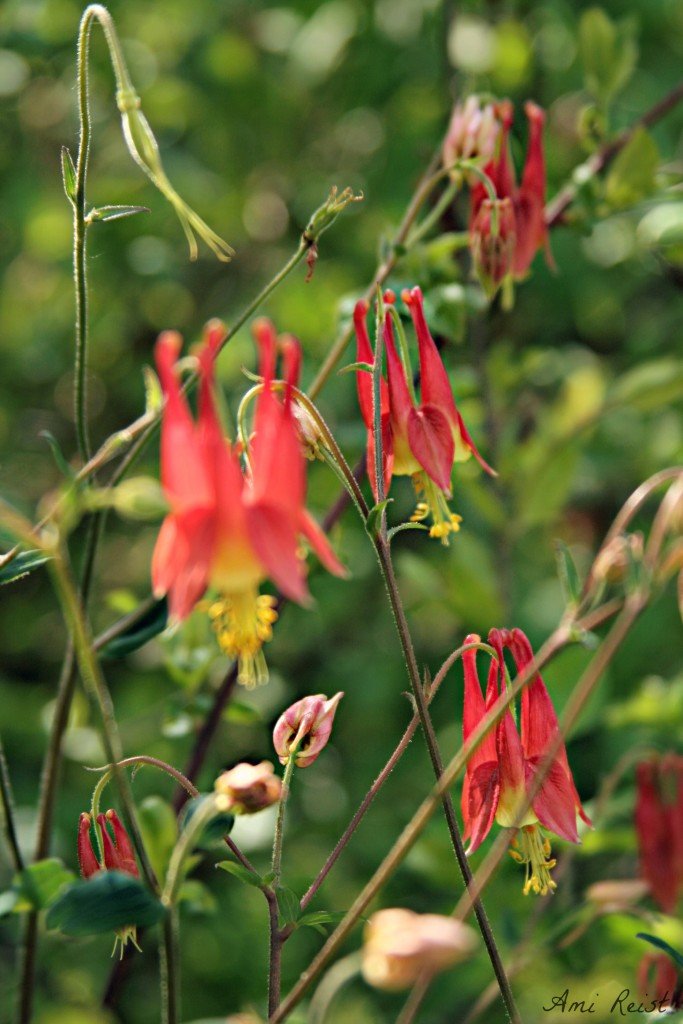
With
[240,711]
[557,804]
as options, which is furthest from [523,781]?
[240,711]

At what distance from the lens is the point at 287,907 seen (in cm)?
93

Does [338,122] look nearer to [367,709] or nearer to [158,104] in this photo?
[158,104]

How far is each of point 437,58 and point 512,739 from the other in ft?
6.06

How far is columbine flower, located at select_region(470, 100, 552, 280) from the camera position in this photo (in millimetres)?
1418

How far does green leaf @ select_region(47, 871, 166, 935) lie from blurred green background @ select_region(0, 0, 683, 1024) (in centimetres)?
86

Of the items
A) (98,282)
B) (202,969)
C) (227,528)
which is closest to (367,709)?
(202,969)

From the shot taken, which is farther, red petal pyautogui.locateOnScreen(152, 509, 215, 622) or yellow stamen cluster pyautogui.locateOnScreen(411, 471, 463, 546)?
yellow stamen cluster pyautogui.locateOnScreen(411, 471, 463, 546)

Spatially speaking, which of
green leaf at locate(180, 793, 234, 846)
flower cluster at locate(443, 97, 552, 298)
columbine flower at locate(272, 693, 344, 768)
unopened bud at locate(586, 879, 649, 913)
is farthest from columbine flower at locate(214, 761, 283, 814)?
flower cluster at locate(443, 97, 552, 298)

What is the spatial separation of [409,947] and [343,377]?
5.44 feet

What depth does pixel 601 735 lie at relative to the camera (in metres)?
2.19

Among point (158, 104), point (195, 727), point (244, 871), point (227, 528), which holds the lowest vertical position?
point (195, 727)

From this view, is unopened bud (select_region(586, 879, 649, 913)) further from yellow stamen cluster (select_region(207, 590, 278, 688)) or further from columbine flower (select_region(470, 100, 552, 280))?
columbine flower (select_region(470, 100, 552, 280))

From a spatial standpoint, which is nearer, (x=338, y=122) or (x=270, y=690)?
(x=270, y=690)

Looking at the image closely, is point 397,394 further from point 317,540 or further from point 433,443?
point 317,540
